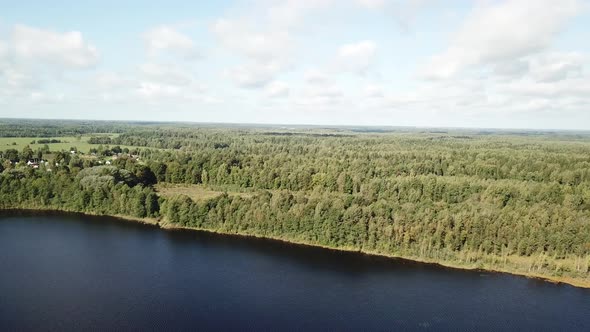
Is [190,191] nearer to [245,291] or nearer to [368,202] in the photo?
[368,202]

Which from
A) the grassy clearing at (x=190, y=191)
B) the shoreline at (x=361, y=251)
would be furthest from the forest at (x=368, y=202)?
the grassy clearing at (x=190, y=191)

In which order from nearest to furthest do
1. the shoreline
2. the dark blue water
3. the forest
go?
the dark blue water → the shoreline → the forest

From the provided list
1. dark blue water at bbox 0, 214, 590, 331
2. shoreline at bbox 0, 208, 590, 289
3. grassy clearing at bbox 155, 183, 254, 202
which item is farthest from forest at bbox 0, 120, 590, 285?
dark blue water at bbox 0, 214, 590, 331

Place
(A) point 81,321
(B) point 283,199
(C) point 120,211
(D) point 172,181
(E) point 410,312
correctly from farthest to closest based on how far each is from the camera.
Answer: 1. (D) point 172,181
2. (C) point 120,211
3. (B) point 283,199
4. (E) point 410,312
5. (A) point 81,321

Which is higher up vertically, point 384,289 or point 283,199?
point 283,199

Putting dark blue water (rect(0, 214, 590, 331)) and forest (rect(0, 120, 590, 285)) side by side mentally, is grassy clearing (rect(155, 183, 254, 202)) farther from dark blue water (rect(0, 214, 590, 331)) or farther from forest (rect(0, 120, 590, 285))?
dark blue water (rect(0, 214, 590, 331))

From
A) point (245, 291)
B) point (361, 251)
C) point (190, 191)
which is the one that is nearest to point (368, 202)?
point (361, 251)

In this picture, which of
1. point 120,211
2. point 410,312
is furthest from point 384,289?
point 120,211

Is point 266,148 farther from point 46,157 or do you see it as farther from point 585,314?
point 585,314
